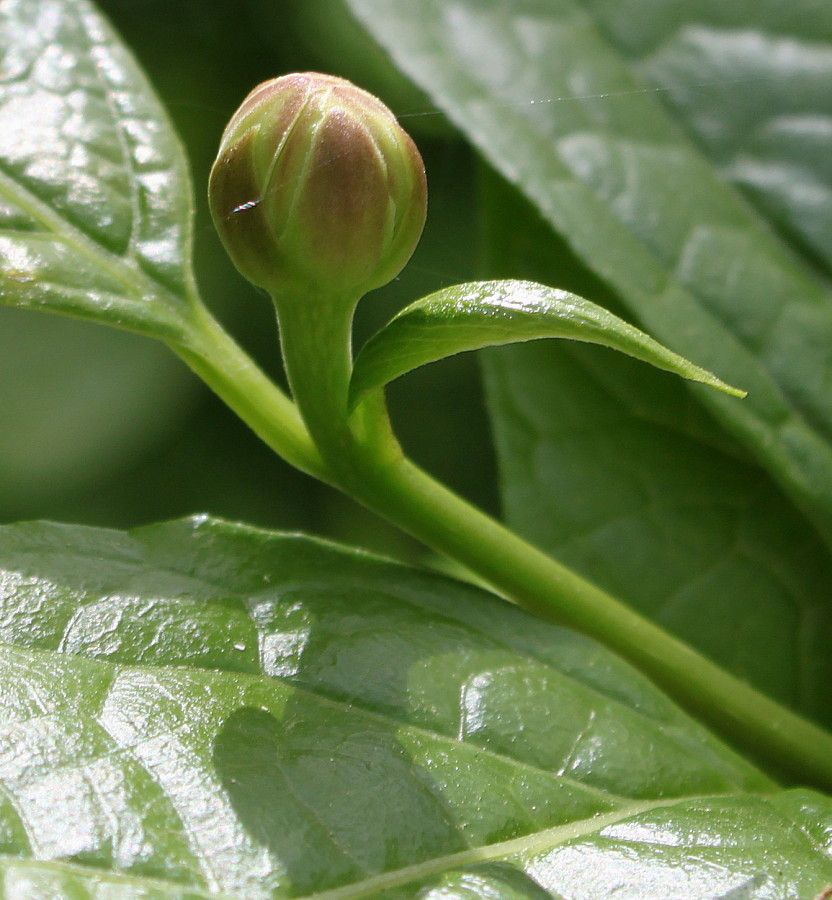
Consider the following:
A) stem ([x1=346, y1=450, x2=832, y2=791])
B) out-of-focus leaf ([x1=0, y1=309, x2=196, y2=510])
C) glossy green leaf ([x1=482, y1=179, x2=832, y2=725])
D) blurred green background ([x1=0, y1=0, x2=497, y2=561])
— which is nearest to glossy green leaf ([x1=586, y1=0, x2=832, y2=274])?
glossy green leaf ([x1=482, y1=179, x2=832, y2=725])

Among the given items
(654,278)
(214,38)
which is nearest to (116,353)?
(214,38)

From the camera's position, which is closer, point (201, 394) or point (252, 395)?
point (252, 395)

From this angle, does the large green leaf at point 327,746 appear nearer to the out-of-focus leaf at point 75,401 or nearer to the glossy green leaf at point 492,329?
the glossy green leaf at point 492,329

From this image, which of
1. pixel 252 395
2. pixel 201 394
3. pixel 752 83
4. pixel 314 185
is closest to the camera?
pixel 314 185

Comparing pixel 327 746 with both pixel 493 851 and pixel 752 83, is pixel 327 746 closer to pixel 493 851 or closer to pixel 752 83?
pixel 493 851

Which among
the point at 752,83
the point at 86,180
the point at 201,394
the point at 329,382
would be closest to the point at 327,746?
the point at 329,382

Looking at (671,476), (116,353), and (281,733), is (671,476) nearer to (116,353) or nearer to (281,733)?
(281,733)

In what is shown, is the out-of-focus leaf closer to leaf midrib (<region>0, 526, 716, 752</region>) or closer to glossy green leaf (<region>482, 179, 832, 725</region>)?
glossy green leaf (<region>482, 179, 832, 725</region>)
